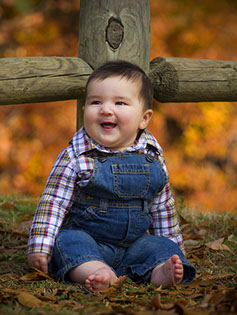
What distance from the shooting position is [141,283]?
2.02 meters

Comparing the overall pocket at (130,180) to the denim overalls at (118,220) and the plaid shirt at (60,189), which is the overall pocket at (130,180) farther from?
the plaid shirt at (60,189)

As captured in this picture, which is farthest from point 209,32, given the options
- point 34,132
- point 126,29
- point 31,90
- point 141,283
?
point 141,283

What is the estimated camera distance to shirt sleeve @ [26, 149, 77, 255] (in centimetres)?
198

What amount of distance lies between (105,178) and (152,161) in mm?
292

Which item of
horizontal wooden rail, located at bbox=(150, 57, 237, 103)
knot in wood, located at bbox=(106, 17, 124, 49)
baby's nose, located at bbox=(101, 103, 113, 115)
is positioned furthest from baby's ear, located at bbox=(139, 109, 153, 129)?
knot in wood, located at bbox=(106, 17, 124, 49)

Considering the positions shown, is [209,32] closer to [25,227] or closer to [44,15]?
[44,15]

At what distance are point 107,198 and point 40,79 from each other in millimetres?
779

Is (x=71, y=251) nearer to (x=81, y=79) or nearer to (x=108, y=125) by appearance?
(x=108, y=125)

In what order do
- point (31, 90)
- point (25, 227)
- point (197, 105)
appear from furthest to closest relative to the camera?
point (197, 105) → point (25, 227) → point (31, 90)

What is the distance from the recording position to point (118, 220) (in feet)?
6.65

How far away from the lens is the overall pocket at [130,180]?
2.02 m

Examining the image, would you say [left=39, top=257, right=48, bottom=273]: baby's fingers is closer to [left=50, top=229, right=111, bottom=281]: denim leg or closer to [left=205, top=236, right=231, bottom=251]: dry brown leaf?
[left=50, top=229, right=111, bottom=281]: denim leg

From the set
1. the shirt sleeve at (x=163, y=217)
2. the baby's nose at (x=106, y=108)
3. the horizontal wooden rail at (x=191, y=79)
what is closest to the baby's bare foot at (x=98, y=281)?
the shirt sleeve at (x=163, y=217)

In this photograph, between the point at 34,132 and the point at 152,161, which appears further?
the point at 34,132
